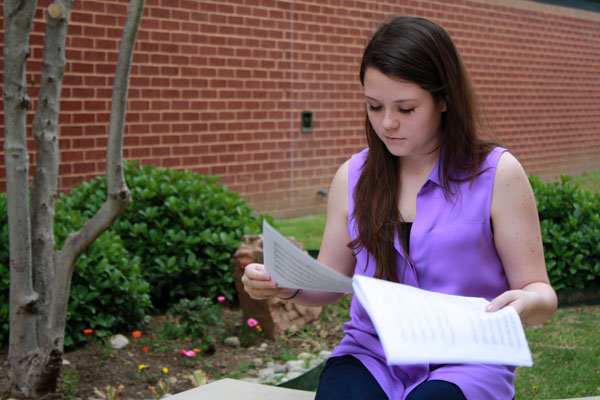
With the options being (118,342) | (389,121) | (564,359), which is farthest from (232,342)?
(389,121)

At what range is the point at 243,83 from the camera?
768cm

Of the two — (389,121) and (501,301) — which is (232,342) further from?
(501,301)

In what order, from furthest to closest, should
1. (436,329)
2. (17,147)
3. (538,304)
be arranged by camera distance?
(17,147) → (538,304) → (436,329)

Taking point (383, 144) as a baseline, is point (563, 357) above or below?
below

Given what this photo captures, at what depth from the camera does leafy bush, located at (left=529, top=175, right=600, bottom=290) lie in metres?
5.08

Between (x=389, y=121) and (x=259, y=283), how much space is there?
53 cm

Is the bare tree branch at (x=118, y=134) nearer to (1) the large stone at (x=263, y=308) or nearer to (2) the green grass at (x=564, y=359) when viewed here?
(1) the large stone at (x=263, y=308)

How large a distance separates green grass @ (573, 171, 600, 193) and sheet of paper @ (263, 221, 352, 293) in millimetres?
10499

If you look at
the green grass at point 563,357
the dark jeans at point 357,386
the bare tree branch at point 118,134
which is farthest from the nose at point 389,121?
the green grass at point 563,357

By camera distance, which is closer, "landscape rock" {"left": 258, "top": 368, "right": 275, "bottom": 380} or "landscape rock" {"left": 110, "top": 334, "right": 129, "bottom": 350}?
"landscape rock" {"left": 258, "top": 368, "right": 275, "bottom": 380}

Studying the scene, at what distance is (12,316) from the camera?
10.4ft

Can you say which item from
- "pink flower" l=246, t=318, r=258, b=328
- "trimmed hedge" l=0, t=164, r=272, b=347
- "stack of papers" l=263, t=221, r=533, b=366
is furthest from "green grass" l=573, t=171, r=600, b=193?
"stack of papers" l=263, t=221, r=533, b=366

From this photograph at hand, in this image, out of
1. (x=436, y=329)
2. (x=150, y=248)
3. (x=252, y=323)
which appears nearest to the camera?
(x=436, y=329)

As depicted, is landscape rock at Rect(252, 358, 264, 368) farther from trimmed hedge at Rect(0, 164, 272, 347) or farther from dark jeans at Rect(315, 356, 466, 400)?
dark jeans at Rect(315, 356, 466, 400)
